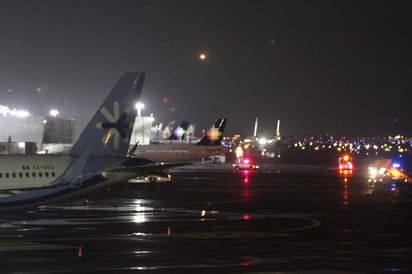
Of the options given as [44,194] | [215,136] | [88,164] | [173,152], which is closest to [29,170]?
[44,194]

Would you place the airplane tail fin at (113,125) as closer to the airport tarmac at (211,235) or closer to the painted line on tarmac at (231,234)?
the airport tarmac at (211,235)

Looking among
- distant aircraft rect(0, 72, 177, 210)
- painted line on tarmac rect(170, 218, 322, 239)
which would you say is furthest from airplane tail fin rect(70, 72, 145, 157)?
painted line on tarmac rect(170, 218, 322, 239)

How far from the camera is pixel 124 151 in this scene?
123 feet

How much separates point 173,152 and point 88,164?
2974 inches

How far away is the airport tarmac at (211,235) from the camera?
75.7 feet

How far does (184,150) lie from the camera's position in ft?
368

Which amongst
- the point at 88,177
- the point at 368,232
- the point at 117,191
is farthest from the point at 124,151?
the point at 117,191

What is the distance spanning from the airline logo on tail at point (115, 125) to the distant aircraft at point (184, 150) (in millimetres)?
66237

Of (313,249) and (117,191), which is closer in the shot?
(313,249)

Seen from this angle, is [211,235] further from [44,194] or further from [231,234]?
[44,194]

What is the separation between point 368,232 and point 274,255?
26.4 feet

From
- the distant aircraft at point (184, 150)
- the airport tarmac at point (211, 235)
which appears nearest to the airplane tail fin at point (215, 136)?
the distant aircraft at point (184, 150)

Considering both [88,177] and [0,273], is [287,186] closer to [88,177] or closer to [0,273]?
[88,177]

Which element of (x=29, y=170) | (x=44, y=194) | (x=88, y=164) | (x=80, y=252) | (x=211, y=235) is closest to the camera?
(x=80, y=252)
